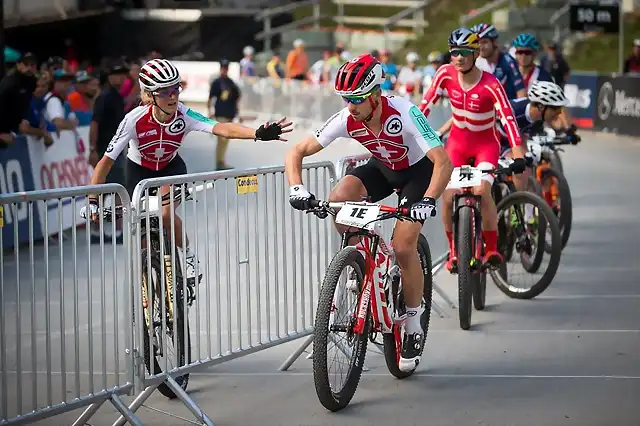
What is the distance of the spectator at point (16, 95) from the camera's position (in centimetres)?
1462

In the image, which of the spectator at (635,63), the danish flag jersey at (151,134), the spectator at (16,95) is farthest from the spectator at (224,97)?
the danish flag jersey at (151,134)

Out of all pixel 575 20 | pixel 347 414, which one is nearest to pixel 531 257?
pixel 347 414

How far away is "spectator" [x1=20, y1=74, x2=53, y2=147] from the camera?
14734mm

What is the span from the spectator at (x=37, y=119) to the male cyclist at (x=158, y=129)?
6405 mm

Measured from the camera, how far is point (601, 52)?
36.5 meters

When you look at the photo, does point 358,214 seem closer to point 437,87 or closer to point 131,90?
point 437,87

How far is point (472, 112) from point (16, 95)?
600 cm

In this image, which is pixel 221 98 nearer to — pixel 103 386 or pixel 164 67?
pixel 164 67

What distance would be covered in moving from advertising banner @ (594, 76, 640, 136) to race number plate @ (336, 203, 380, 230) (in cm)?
2159

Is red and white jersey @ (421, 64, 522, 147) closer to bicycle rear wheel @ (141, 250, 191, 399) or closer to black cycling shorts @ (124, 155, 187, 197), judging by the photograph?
black cycling shorts @ (124, 155, 187, 197)

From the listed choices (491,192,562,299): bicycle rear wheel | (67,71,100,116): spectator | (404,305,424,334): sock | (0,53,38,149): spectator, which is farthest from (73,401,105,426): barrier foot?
(67,71,100,116): spectator

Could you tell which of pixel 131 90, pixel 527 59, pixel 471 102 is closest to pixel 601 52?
pixel 131 90

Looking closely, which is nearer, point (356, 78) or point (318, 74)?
point (356, 78)

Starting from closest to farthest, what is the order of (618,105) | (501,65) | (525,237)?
(525,237)
(501,65)
(618,105)
